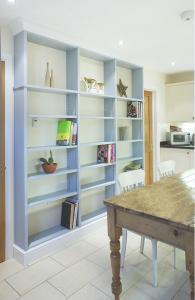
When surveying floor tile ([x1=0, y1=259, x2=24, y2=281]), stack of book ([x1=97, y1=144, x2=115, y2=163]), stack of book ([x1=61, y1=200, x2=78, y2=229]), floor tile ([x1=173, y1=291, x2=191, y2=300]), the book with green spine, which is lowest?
floor tile ([x1=173, y1=291, x2=191, y2=300])

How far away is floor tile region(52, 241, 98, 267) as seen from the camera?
8.32ft

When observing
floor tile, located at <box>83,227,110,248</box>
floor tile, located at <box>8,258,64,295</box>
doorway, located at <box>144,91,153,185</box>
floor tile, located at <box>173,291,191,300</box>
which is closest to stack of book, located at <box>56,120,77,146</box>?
floor tile, located at <box>83,227,110,248</box>

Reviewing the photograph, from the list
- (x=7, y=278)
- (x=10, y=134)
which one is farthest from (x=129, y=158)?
(x=7, y=278)

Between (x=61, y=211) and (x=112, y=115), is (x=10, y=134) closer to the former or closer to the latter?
(x=61, y=211)

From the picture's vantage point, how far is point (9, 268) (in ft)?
7.91

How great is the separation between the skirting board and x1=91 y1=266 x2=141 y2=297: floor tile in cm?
69

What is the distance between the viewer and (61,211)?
3.10 meters

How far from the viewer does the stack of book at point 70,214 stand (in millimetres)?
2941

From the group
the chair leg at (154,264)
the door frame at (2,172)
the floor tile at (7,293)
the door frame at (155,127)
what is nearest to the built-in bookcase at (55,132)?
the door frame at (2,172)

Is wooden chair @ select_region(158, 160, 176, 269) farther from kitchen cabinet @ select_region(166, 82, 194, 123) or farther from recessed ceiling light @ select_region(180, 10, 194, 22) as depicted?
kitchen cabinet @ select_region(166, 82, 194, 123)

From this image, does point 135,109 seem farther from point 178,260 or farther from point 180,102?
point 178,260

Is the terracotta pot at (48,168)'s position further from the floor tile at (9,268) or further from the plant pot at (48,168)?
the floor tile at (9,268)

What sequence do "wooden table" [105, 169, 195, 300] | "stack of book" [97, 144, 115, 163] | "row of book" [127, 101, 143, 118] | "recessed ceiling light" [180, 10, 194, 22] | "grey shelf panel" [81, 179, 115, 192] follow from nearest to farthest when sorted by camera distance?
"wooden table" [105, 169, 195, 300]
"recessed ceiling light" [180, 10, 194, 22]
"grey shelf panel" [81, 179, 115, 192]
"stack of book" [97, 144, 115, 163]
"row of book" [127, 101, 143, 118]

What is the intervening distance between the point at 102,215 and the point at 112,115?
1.44 metres
